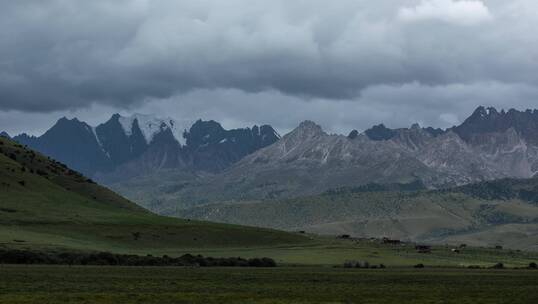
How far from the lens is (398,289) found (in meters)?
136

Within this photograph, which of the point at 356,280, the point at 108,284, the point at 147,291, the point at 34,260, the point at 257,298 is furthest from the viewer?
the point at 34,260

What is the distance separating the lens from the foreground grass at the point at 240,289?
4247 inches

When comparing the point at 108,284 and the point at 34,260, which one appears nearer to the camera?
the point at 108,284

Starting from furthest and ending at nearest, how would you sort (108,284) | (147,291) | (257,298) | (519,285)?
1. (519,285)
2. (108,284)
3. (147,291)
4. (257,298)

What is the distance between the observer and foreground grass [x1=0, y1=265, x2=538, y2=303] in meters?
108

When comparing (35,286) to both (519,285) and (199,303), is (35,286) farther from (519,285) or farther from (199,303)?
(519,285)

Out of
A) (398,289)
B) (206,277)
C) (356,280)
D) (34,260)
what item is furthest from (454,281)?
(34,260)

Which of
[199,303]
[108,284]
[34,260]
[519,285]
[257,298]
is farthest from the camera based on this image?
[34,260]

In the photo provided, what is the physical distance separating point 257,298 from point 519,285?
61.6 m

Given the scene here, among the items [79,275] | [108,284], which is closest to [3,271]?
[79,275]

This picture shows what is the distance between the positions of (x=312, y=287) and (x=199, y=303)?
3939 cm

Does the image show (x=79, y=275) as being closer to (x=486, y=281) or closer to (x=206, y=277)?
(x=206, y=277)

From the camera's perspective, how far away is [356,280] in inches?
6407

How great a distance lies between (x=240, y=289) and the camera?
130 m
